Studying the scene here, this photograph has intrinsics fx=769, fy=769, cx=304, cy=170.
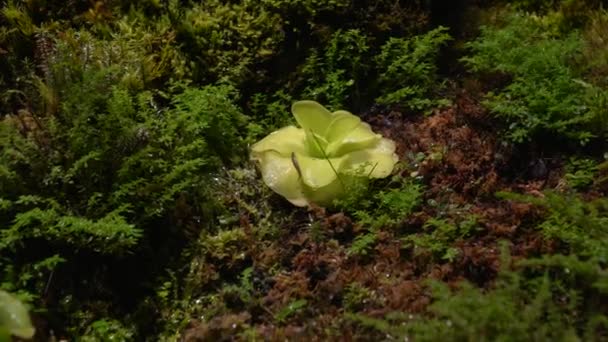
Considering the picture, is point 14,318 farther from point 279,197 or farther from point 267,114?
point 267,114

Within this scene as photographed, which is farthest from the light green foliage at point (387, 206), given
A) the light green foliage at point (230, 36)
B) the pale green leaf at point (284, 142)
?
the light green foliage at point (230, 36)

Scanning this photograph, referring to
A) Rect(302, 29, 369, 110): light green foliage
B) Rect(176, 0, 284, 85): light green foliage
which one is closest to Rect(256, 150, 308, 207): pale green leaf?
Rect(302, 29, 369, 110): light green foliage

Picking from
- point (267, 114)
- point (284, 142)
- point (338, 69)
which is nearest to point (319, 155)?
point (284, 142)

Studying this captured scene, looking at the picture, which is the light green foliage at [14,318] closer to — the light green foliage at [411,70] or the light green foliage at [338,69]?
the light green foliage at [338,69]

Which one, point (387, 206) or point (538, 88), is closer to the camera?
point (387, 206)

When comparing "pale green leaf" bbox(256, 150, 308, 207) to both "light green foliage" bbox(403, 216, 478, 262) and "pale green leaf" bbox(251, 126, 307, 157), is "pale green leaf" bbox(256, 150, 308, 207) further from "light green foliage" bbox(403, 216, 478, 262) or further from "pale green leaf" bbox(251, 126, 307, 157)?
"light green foliage" bbox(403, 216, 478, 262)
